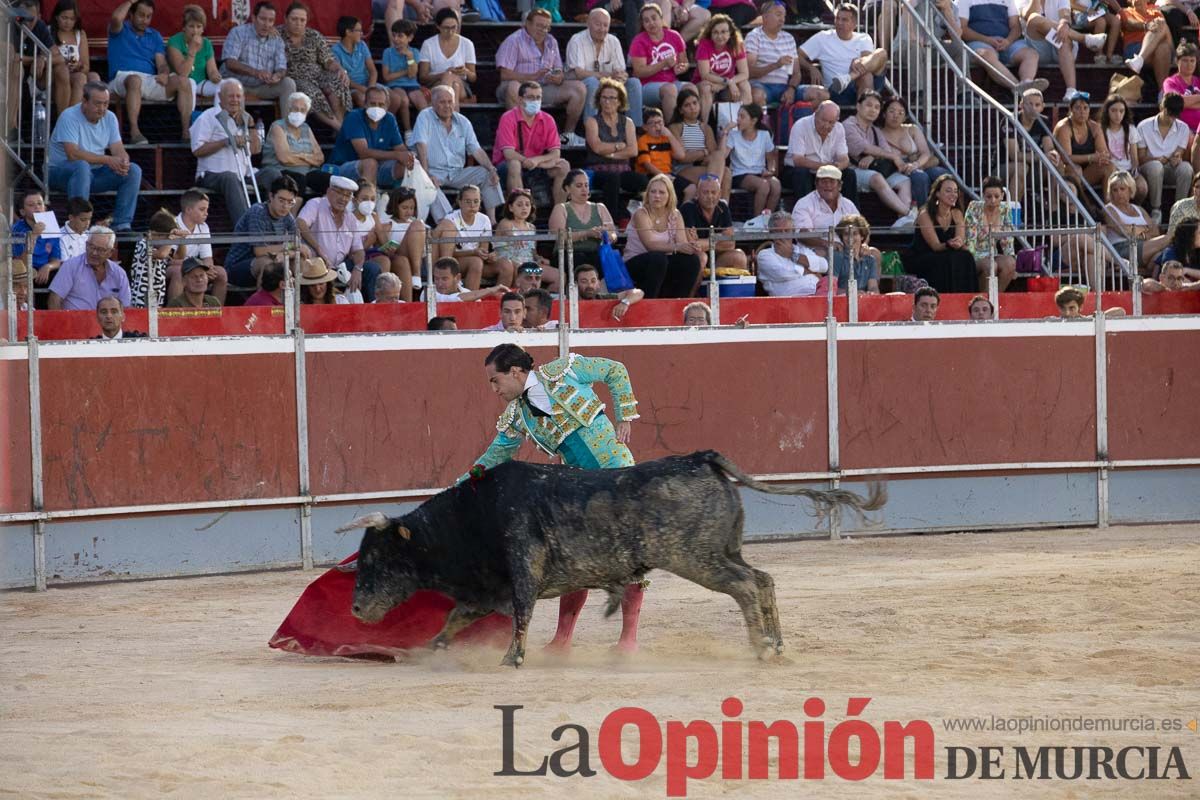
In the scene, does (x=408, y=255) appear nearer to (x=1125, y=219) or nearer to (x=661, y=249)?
→ (x=661, y=249)

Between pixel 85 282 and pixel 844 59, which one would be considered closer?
pixel 85 282

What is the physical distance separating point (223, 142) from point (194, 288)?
79.6 inches

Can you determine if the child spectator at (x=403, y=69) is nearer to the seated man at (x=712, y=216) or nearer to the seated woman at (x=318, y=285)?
the seated man at (x=712, y=216)

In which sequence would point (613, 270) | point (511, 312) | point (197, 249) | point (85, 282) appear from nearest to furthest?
point (85, 282) < point (197, 249) < point (511, 312) < point (613, 270)

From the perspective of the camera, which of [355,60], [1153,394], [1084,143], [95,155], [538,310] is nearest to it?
[538,310]

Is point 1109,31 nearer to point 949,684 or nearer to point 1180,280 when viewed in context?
point 1180,280

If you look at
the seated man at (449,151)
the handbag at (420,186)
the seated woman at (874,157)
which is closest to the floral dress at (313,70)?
the seated man at (449,151)

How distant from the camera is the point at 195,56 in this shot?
11.8 meters

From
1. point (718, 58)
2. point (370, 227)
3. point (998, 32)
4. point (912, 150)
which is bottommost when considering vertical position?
point (370, 227)

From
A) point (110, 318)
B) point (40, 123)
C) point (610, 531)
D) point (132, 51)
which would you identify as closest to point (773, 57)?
point (132, 51)

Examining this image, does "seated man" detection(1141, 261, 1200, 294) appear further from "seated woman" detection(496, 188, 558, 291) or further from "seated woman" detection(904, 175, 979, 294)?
"seated woman" detection(496, 188, 558, 291)

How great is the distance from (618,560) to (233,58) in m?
6.87

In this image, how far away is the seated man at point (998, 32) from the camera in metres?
14.6

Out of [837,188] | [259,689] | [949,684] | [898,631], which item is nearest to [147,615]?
[259,689]
